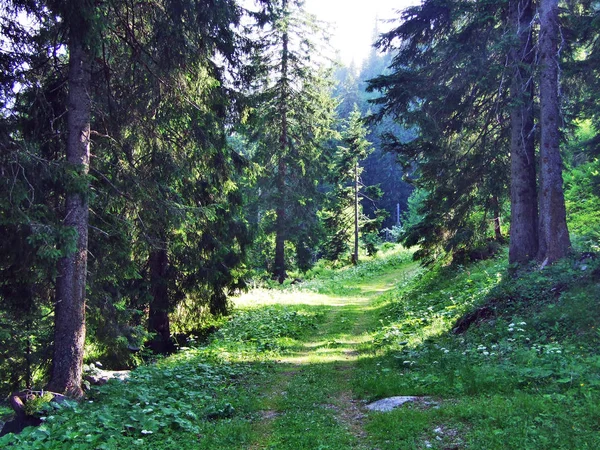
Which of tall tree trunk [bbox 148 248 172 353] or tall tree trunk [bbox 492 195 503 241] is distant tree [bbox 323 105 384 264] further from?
tall tree trunk [bbox 148 248 172 353]

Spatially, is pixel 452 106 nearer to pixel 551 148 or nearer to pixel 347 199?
pixel 551 148

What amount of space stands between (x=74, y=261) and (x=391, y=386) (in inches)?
222

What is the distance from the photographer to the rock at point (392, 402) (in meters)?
5.91

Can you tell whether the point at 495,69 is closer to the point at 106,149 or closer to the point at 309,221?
the point at 106,149

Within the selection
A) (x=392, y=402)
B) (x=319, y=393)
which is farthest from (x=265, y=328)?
(x=392, y=402)

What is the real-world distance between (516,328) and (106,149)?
8.71 metres

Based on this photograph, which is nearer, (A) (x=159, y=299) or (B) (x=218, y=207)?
(B) (x=218, y=207)

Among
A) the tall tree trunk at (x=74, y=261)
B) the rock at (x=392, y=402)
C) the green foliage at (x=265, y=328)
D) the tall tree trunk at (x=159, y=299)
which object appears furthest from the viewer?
the tall tree trunk at (x=159, y=299)

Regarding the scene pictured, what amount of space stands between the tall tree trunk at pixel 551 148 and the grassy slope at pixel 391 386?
85 centimetres

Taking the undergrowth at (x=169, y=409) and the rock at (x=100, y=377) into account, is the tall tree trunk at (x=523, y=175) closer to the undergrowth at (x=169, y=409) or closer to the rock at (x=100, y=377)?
the undergrowth at (x=169, y=409)

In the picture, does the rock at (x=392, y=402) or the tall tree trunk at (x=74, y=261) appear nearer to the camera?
the rock at (x=392, y=402)

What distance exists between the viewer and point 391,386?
6.75 m

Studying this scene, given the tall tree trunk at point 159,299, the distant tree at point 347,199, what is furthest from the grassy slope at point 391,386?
the distant tree at point 347,199

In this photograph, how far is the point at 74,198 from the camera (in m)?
7.16
